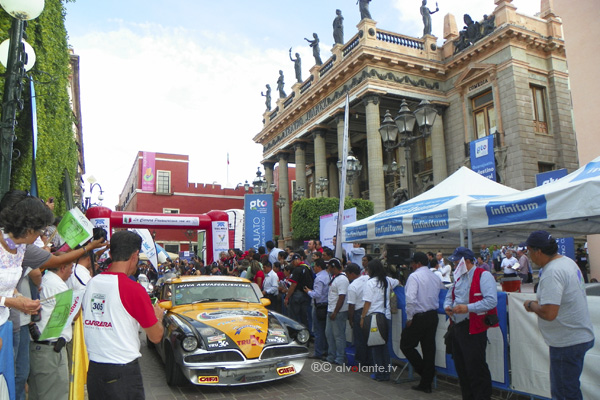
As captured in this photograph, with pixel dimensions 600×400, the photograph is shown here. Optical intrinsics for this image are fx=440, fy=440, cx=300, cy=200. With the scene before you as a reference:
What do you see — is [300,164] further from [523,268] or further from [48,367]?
[48,367]

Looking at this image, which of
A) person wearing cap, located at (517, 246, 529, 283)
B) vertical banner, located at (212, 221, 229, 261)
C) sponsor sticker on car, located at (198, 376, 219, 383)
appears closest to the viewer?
sponsor sticker on car, located at (198, 376, 219, 383)

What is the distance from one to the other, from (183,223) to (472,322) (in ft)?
51.2

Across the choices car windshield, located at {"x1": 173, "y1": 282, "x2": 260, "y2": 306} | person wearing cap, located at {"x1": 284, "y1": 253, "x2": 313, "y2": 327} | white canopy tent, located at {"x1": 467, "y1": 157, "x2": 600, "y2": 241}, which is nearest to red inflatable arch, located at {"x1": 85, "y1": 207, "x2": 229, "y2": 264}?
person wearing cap, located at {"x1": 284, "y1": 253, "x2": 313, "y2": 327}

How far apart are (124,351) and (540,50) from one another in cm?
2584

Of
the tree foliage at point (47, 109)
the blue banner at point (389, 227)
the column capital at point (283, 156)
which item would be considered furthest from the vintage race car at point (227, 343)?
the column capital at point (283, 156)

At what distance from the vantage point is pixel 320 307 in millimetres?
8211

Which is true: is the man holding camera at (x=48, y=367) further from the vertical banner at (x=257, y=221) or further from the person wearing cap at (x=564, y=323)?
the vertical banner at (x=257, y=221)

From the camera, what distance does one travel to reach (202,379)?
5.78 m

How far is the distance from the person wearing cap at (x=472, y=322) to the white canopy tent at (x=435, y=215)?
5.26 ft

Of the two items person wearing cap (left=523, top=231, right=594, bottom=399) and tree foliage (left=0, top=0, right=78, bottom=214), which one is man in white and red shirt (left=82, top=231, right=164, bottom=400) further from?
tree foliage (left=0, top=0, right=78, bottom=214)

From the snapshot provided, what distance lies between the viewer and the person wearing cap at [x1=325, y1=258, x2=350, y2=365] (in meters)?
7.38

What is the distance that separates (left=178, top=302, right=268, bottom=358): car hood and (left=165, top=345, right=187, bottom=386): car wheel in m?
0.60

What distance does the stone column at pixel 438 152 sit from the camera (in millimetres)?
25406

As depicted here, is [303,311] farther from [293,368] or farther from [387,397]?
[387,397]
